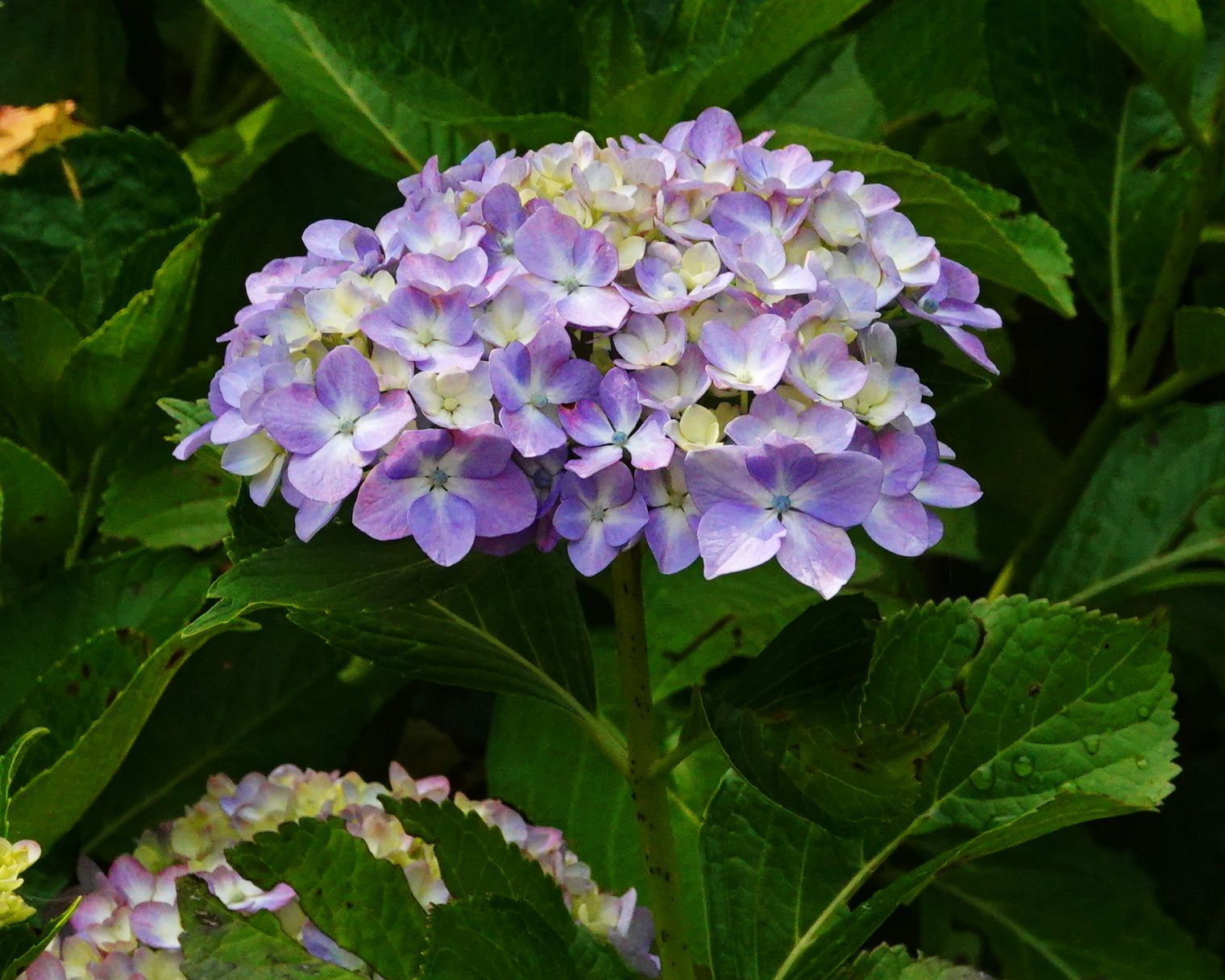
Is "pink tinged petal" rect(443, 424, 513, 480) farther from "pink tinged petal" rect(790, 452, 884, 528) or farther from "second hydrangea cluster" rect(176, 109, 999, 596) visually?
"pink tinged petal" rect(790, 452, 884, 528)

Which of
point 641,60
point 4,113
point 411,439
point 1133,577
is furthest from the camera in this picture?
point 4,113

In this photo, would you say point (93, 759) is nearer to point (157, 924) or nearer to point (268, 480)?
point (157, 924)

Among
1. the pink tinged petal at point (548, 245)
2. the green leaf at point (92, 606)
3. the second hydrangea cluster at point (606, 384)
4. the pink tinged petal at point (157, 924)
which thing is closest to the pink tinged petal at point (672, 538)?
the second hydrangea cluster at point (606, 384)

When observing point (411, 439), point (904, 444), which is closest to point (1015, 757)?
point (904, 444)

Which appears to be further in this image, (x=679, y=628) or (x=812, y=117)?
(x=812, y=117)

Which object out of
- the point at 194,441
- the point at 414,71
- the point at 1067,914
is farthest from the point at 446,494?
the point at 1067,914

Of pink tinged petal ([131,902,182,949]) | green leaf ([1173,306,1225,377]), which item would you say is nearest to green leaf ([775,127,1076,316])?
green leaf ([1173,306,1225,377])

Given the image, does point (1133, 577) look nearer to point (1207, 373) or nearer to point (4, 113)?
point (1207, 373)
